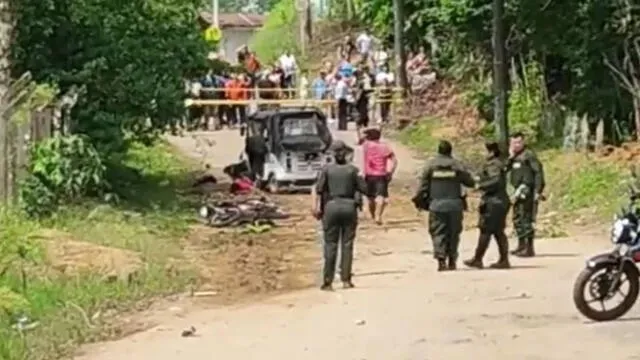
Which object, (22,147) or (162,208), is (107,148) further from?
(22,147)

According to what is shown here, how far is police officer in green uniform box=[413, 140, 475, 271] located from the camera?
68.1 ft

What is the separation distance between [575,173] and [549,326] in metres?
15.3

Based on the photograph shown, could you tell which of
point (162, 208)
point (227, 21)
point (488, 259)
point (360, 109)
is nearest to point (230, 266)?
point (488, 259)

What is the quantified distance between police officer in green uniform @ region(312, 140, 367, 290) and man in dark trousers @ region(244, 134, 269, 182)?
53.5 feet


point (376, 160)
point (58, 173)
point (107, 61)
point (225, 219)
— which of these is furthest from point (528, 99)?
point (58, 173)

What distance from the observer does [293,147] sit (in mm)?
35281

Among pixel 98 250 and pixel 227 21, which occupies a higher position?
pixel 227 21

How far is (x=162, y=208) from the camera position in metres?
30.8

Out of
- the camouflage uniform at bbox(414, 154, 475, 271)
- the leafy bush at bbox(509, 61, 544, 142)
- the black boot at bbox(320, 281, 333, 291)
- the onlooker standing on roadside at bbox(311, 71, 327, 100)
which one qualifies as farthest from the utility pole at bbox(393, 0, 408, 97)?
the black boot at bbox(320, 281, 333, 291)

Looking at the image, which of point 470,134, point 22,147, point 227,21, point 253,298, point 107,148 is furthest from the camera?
point 227,21

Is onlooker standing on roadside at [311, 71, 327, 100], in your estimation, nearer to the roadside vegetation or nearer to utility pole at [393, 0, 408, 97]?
utility pole at [393, 0, 408, 97]

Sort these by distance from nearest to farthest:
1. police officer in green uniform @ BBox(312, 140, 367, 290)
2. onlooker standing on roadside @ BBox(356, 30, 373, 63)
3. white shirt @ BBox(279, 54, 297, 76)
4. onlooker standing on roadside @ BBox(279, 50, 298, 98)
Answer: police officer in green uniform @ BBox(312, 140, 367, 290)
onlooker standing on roadside @ BBox(279, 50, 298, 98)
white shirt @ BBox(279, 54, 297, 76)
onlooker standing on roadside @ BBox(356, 30, 373, 63)

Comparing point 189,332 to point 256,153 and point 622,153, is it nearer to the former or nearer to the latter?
point 622,153

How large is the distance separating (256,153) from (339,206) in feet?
56.2
